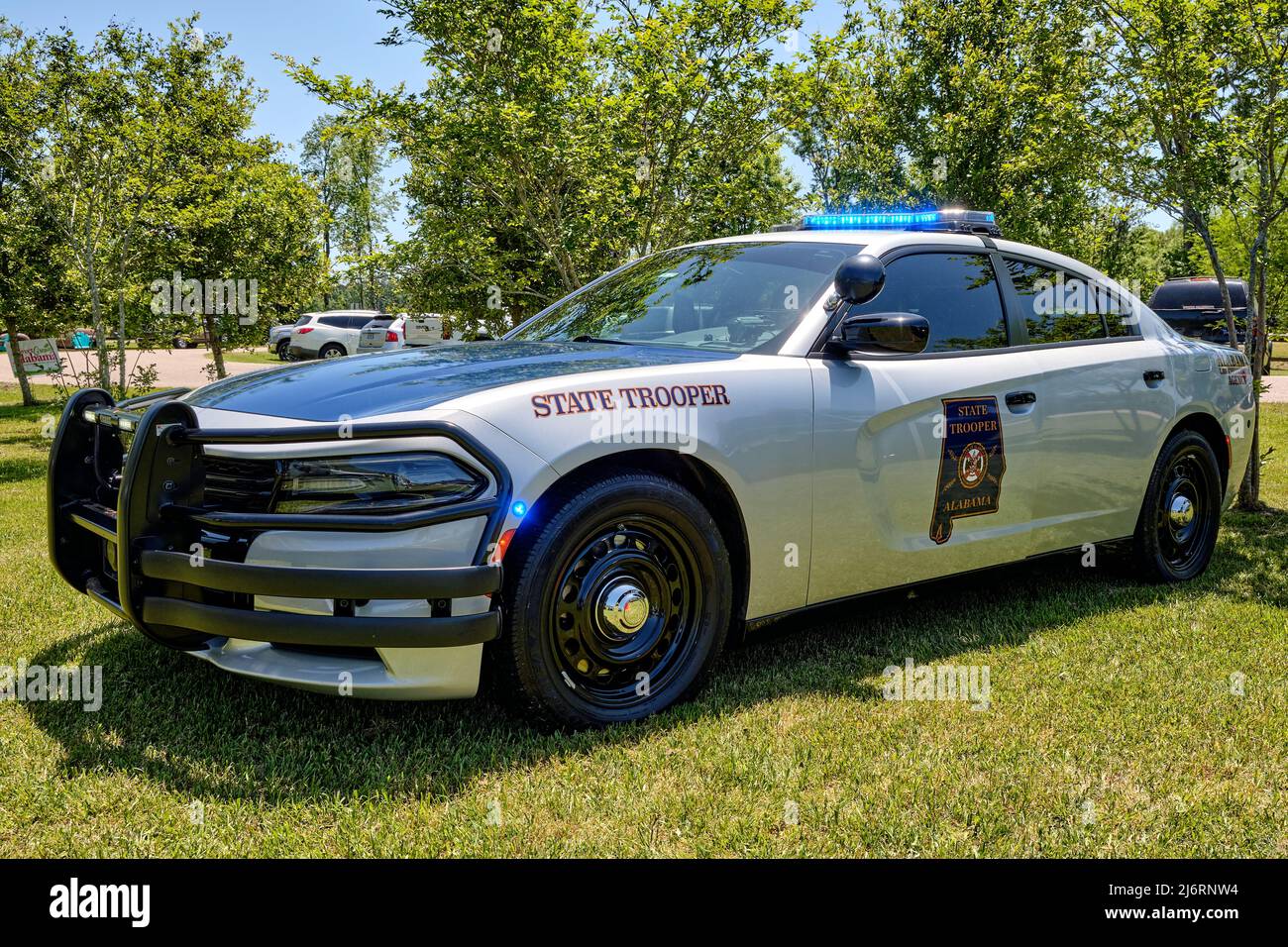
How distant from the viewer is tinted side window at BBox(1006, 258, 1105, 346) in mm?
4566

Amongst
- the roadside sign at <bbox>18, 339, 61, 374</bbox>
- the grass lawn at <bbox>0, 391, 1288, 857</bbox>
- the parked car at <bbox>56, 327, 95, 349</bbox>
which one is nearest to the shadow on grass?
the grass lawn at <bbox>0, 391, 1288, 857</bbox>

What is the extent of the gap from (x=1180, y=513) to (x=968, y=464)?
6.61 ft

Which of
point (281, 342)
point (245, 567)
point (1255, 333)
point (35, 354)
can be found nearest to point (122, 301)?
point (35, 354)

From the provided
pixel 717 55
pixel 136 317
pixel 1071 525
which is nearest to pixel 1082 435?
pixel 1071 525

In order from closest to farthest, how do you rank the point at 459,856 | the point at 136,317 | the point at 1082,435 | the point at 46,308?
1. the point at 459,856
2. the point at 1082,435
3. the point at 136,317
4. the point at 46,308

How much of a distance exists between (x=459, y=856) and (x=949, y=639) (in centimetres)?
250

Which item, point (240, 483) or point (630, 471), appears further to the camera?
point (630, 471)

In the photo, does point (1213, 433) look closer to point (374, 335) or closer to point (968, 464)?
point (968, 464)

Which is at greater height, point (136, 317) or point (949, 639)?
point (136, 317)

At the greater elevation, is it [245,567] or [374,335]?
[374,335]

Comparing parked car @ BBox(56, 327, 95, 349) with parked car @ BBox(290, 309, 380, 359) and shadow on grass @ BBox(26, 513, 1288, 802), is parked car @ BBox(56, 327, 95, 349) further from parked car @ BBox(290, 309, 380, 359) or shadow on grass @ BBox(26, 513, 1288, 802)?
shadow on grass @ BBox(26, 513, 1288, 802)

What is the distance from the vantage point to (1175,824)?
2.70m

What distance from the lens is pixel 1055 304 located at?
4730 millimetres
